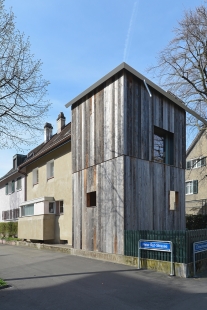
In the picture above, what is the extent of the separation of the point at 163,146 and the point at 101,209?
4.33 metres

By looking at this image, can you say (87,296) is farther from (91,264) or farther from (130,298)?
(91,264)

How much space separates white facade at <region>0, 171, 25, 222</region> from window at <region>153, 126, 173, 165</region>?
14129 millimetres

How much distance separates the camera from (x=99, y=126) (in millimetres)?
14148

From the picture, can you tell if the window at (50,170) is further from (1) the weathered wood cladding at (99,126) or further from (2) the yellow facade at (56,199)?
(1) the weathered wood cladding at (99,126)

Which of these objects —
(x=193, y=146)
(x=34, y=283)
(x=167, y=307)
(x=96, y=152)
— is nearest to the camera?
(x=167, y=307)

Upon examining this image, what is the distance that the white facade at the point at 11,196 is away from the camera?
26695mm

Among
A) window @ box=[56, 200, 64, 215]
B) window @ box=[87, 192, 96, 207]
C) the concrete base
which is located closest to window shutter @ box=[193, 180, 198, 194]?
window @ box=[56, 200, 64, 215]

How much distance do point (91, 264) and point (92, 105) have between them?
22.3 ft

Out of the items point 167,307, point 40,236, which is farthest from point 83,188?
point 167,307

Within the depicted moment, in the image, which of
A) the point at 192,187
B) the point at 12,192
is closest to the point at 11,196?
the point at 12,192

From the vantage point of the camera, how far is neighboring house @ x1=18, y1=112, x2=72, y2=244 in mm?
18391

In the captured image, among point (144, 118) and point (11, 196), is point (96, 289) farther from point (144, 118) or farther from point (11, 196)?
point (11, 196)

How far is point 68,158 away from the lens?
1848 centimetres

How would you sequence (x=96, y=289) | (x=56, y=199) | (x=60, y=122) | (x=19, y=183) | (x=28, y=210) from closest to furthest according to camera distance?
(x=96, y=289)
(x=56, y=199)
(x=28, y=210)
(x=60, y=122)
(x=19, y=183)
